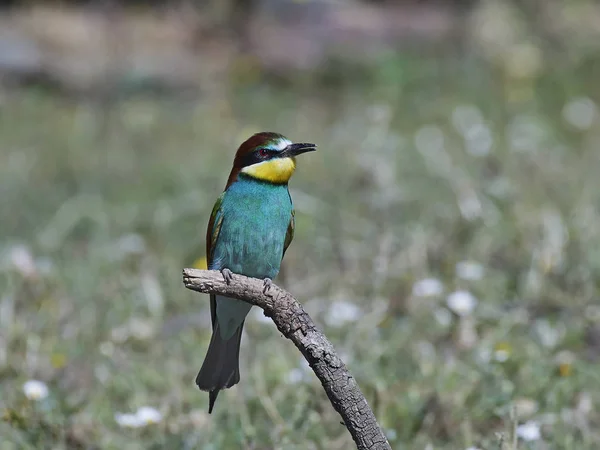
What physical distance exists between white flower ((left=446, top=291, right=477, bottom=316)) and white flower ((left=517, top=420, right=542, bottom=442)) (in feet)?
2.49

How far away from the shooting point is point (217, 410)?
10.0 ft

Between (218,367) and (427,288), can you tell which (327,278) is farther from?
(218,367)

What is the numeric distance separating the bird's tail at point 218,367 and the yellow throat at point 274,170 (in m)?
0.39

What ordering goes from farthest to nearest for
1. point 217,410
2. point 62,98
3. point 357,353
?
point 62,98, point 357,353, point 217,410

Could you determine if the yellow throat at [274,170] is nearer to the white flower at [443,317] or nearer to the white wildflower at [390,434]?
the white wildflower at [390,434]

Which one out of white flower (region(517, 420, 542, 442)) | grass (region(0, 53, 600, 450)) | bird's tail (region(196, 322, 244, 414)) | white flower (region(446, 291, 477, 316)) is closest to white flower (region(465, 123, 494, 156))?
grass (region(0, 53, 600, 450))

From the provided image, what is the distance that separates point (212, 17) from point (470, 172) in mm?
4725

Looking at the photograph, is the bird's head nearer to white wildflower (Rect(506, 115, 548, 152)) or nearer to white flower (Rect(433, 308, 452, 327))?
white flower (Rect(433, 308, 452, 327))

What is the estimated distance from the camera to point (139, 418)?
2.90 metres

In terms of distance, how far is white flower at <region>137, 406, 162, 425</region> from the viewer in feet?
9.48

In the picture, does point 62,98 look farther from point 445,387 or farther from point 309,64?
point 445,387

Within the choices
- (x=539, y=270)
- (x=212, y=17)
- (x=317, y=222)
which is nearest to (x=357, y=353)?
(x=539, y=270)

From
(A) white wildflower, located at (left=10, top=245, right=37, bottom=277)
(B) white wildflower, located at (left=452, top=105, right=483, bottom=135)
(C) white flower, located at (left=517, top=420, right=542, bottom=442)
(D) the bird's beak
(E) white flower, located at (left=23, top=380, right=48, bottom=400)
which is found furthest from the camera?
(B) white wildflower, located at (left=452, top=105, right=483, bottom=135)

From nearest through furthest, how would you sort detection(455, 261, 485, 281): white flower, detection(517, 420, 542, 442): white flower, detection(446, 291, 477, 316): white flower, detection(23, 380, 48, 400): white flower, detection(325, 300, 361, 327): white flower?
→ 1. detection(517, 420, 542, 442): white flower
2. detection(23, 380, 48, 400): white flower
3. detection(446, 291, 477, 316): white flower
4. detection(325, 300, 361, 327): white flower
5. detection(455, 261, 485, 281): white flower
